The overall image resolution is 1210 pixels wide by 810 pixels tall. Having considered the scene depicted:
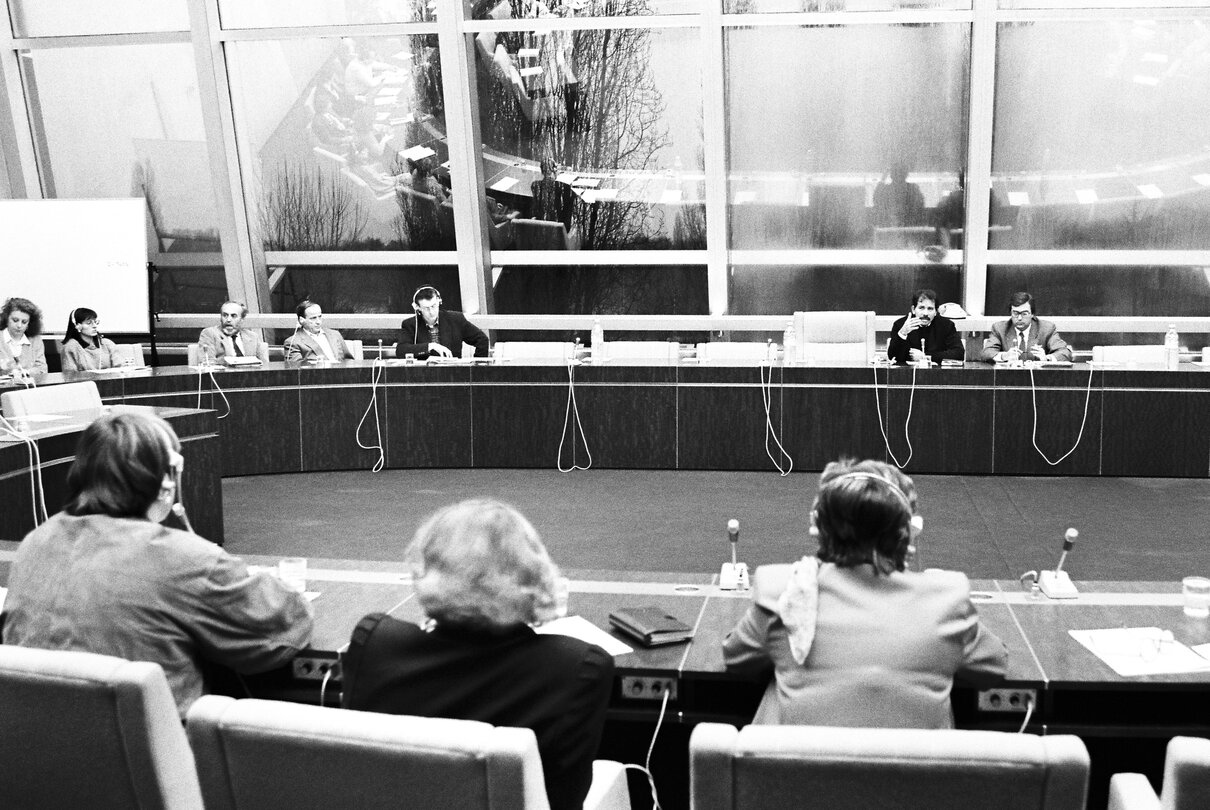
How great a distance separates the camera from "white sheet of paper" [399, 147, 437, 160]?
32.5 feet

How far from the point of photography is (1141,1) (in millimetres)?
8906

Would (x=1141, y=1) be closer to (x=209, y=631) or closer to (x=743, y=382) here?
(x=743, y=382)

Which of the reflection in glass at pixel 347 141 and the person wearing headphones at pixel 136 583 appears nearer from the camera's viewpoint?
the person wearing headphones at pixel 136 583

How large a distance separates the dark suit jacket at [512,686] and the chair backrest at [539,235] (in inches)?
323

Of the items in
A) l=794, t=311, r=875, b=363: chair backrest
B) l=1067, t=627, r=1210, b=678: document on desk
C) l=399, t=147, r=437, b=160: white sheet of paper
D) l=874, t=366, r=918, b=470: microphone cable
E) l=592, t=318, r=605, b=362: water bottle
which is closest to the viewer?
l=1067, t=627, r=1210, b=678: document on desk

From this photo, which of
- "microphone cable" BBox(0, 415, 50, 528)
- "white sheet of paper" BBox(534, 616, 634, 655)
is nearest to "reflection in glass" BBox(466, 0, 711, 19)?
"microphone cable" BBox(0, 415, 50, 528)

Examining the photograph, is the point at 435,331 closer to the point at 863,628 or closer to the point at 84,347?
the point at 84,347

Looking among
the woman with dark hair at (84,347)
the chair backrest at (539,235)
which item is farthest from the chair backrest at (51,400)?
the chair backrest at (539,235)

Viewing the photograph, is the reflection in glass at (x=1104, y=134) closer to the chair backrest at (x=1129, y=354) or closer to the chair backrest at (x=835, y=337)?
the chair backrest at (x=1129, y=354)

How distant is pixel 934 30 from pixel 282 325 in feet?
19.8

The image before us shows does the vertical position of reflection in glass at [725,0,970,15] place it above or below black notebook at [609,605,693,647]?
above

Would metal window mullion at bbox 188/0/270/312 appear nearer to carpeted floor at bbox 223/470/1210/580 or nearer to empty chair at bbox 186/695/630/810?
carpeted floor at bbox 223/470/1210/580

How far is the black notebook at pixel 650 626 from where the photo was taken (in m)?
2.70

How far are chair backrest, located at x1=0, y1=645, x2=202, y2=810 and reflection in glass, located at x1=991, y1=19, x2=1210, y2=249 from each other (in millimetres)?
8723
